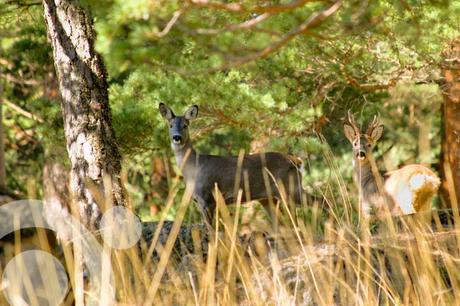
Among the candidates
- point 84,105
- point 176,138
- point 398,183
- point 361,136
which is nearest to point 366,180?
point 398,183

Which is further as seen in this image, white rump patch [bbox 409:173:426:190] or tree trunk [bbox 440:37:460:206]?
tree trunk [bbox 440:37:460:206]

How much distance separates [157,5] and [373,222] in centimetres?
549

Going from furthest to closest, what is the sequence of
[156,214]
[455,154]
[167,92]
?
1. [156,214]
2. [455,154]
3. [167,92]

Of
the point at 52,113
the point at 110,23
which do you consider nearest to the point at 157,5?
the point at 110,23

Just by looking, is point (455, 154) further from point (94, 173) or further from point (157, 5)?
point (157, 5)

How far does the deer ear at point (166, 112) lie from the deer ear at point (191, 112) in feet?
0.54

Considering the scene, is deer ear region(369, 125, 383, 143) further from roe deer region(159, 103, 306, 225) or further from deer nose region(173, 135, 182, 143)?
deer nose region(173, 135, 182, 143)

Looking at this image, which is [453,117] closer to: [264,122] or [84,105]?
[264,122]

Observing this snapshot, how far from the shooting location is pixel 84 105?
7203 mm

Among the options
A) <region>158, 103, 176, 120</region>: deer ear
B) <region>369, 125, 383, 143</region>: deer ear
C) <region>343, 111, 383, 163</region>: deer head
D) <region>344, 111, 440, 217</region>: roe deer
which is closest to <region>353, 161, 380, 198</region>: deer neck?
<region>344, 111, 440, 217</region>: roe deer

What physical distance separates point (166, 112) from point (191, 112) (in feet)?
0.90

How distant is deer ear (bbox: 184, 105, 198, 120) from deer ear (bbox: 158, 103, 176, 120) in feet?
0.54

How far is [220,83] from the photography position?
9.59 metres

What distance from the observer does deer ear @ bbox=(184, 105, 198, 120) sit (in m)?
9.34
